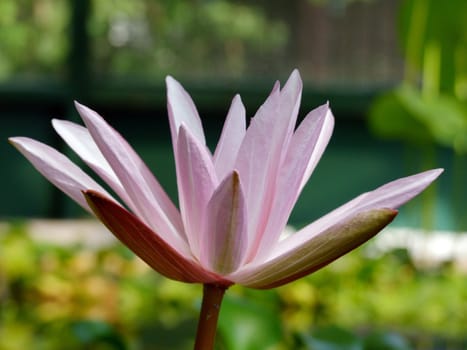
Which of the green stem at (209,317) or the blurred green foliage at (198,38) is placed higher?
the green stem at (209,317)

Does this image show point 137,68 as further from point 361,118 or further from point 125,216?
point 125,216

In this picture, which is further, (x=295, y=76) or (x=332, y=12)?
(x=332, y=12)

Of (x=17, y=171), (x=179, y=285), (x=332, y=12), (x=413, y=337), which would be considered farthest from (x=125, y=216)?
(x=17, y=171)

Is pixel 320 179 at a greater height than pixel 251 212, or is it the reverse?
pixel 251 212

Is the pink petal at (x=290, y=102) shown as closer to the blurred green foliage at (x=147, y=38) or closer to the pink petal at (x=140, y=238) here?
the pink petal at (x=140, y=238)

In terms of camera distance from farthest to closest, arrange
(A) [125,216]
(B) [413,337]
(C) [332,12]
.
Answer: (C) [332,12] < (B) [413,337] < (A) [125,216]

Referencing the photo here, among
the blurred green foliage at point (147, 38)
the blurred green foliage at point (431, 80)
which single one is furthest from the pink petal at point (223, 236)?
the blurred green foliage at point (147, 38)

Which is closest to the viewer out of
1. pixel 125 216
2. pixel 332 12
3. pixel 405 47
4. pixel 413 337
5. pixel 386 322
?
pixel 125 216

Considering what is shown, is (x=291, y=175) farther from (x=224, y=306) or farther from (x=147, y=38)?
(x=147, y=38)
